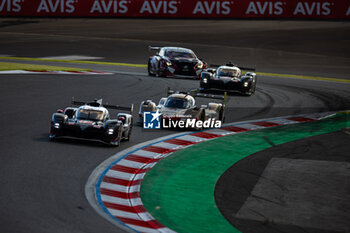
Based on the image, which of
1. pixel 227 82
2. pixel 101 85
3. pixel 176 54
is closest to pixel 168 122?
pixel 227 82

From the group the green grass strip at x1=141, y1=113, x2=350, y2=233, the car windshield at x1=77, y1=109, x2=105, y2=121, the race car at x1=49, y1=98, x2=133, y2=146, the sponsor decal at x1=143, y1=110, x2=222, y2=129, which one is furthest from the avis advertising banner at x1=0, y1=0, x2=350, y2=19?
Result: the race car at x1=49, y1=98, x2=133, y2=146

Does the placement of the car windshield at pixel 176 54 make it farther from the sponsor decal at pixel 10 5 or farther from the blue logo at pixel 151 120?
the sponsor decal at pixel 10 5

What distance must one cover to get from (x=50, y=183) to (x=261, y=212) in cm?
418

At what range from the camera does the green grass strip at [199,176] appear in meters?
10.4

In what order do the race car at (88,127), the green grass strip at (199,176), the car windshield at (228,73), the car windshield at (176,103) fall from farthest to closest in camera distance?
the car windshield at (228,73)
the car windshield at (176,103)
the race car at (88,127)
the green grass strip at (199,176)

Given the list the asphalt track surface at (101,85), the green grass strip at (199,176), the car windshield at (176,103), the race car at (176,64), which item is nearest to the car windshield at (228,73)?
the asphalt track surface at (101,85)

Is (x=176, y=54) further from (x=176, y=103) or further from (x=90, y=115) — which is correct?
(x=90, y=115)

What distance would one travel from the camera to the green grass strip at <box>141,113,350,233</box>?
408 inches

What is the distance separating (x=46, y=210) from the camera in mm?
10258

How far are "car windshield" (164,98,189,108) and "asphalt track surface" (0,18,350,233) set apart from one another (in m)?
→ 1.10

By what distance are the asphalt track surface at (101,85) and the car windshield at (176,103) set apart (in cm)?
110

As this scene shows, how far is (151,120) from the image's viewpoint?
17.4 m

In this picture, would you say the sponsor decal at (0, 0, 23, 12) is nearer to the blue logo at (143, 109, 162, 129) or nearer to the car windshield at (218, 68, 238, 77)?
the car windshield at (218, 68, 238, 77)

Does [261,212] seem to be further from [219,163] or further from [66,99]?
[66,99]
